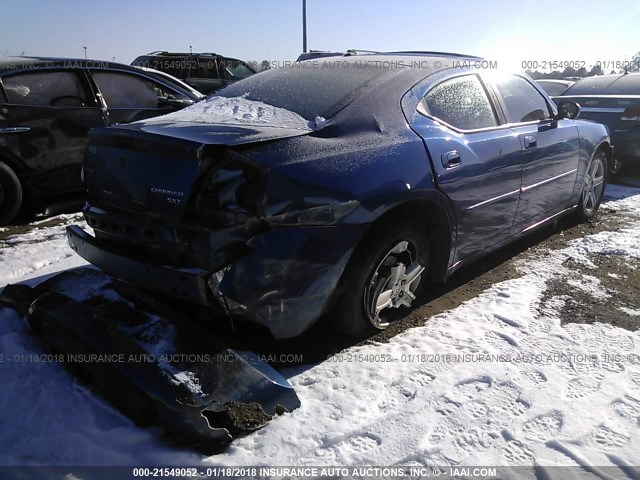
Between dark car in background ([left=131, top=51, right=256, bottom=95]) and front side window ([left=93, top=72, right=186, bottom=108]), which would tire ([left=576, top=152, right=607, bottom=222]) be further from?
dark car in background ([left=131, top=51, right=256, bottom=95])

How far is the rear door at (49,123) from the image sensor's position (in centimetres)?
474

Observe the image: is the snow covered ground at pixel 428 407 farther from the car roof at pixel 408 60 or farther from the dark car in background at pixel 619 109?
the dark car in background at pixel 619 109

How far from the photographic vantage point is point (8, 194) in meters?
4.73

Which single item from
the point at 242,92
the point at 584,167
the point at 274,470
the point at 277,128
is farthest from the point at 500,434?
the point at 584,167

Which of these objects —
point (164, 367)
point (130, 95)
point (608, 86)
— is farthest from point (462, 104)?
point (608, 86)

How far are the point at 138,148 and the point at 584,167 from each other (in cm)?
407

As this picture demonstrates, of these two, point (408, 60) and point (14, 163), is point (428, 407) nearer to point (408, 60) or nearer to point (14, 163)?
point (408, 60)

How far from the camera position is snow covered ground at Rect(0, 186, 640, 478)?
6.81 ft

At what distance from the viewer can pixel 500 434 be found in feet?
7.29

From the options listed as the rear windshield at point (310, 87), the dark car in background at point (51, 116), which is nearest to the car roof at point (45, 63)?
the dark car in background at point (51, 116)

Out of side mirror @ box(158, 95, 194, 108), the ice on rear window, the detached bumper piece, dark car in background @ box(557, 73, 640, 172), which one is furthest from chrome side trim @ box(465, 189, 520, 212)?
dark car in background @ box(557, 73, 640, 172)

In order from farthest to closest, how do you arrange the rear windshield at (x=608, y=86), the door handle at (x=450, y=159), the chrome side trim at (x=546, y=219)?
the rear windshield at (x=608, y=86) < the chrome side trim at (x=546, y=219) < the door handle at (x=450, y=159)

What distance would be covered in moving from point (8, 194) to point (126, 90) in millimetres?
1699

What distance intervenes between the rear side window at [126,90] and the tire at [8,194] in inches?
49.7
